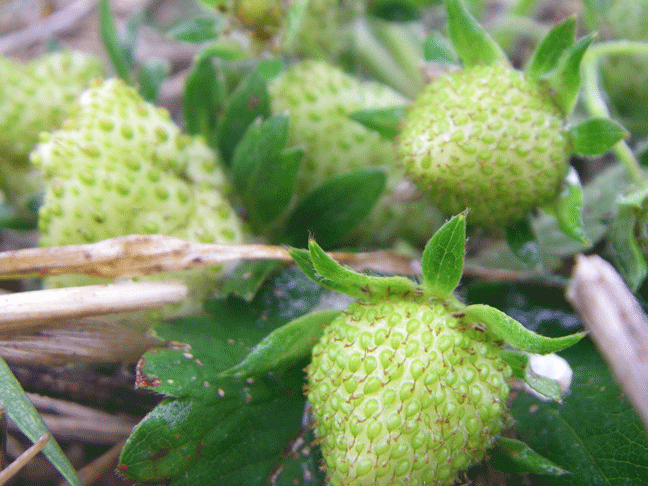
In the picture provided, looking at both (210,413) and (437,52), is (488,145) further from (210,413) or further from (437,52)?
(210,413)

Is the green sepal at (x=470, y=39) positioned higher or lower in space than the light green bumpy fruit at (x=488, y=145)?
higher

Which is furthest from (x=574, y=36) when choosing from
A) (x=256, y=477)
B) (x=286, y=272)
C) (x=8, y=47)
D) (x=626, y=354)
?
(x=8, y=47)

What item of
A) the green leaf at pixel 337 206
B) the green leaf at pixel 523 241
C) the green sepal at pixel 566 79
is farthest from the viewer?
the green leaf at pixel 337 206

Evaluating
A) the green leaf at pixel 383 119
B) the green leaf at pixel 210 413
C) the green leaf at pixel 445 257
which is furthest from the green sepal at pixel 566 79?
the green leaf at pixel 210 413

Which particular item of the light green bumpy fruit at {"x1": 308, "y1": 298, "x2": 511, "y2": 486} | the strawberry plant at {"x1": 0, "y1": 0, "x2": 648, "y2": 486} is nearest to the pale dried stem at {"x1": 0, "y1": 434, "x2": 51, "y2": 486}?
the strawberry plant at {"x1": 0, "y1": 0, "x2": 648, "y2": 486}

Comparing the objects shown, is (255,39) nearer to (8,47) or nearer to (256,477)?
(256,477)

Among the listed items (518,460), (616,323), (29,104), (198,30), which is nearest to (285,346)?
(518,460)

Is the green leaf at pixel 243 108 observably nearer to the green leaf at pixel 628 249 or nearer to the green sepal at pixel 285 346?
the green sepal at pixel 285 346
